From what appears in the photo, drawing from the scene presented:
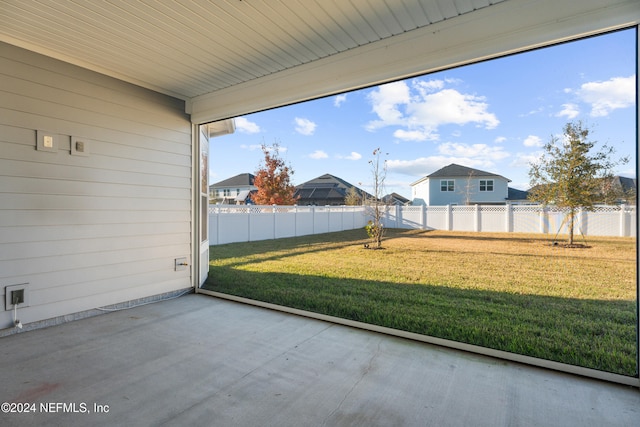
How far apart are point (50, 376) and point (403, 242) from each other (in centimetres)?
599

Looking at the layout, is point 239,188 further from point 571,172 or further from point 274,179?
point 571,172

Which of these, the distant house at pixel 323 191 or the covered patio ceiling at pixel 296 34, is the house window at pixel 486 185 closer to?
the distant house at pixel 323 191

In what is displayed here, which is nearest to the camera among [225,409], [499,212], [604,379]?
[225,409]

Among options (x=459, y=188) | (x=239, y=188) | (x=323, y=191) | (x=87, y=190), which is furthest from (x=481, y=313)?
(x=239, y=188)

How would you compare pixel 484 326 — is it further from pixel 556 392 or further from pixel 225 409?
pixel 225 409

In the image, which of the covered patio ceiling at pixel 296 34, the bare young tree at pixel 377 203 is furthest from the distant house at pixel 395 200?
the covered patio ceiling at pixel 296 34

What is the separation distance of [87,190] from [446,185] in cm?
557

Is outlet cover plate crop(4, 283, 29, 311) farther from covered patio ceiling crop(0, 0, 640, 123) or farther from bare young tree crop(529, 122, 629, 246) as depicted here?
bare young tree crop(529, 122, 629, 246)

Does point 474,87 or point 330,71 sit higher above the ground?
point 474,87

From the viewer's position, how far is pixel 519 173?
178 inches

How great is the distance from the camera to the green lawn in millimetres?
2760

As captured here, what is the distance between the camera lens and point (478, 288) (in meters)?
4.29

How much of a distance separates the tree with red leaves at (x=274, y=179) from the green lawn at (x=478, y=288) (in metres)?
3.73

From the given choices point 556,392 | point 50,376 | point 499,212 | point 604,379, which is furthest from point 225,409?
point 499,212
